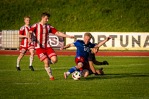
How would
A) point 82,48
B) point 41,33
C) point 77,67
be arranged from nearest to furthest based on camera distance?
point 77,67 → point 82,48 → point 41,33

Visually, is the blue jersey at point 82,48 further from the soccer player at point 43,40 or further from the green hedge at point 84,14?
the green hedge at point 84,14

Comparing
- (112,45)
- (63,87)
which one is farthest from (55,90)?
(112,45)

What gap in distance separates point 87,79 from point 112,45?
24.5 meters

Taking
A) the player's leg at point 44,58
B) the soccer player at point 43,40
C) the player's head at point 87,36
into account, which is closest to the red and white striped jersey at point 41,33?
the soccer player at point 43,40

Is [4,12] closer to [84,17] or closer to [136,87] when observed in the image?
[84,17]

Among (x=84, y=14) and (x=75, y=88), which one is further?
(x=84, y=14)

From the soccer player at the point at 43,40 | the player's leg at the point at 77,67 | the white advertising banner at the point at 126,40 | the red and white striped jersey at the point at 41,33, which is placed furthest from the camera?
the white advertising banner at the point at 126,40

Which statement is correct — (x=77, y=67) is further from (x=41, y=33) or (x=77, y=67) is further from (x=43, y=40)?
(x=41, y=33)

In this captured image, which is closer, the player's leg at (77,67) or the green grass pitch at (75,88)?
the green grass pitch at (75,88)

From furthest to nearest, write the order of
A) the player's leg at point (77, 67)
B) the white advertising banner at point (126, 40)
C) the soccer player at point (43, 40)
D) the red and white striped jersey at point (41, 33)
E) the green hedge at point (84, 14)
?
the green hedge at point (84, 14)
the white advertising banner at point (126, 40)
the red and white striped jersey at point (41, 33)
the soccer player at point (43, 40)
the player's leg at point (77, 67)

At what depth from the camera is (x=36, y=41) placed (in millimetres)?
16734

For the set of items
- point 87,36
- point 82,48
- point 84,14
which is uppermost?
point 84,14

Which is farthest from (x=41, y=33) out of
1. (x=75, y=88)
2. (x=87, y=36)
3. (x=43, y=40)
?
(x=75, y=88)

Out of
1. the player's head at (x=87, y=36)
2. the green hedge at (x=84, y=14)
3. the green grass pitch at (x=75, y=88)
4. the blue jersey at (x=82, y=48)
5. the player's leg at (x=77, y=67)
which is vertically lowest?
the green grass pitch at (x=75, y=88)
